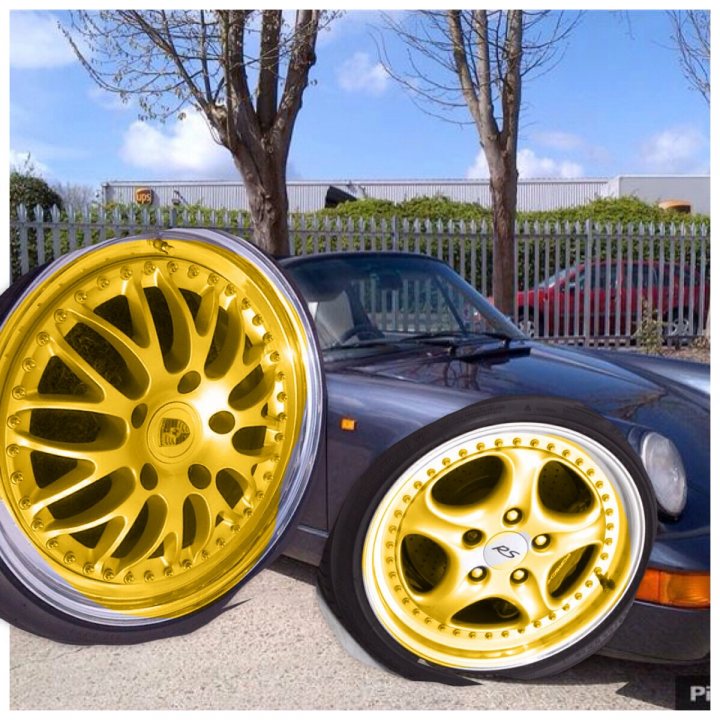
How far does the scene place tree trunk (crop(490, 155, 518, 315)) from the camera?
178 centimetres

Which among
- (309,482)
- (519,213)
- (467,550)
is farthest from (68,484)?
(519,213)

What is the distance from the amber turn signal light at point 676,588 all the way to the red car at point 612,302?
715 mm

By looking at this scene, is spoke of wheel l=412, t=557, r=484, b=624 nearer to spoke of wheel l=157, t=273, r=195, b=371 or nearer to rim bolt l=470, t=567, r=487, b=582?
rim bolt l=470, t=567, r=487, b=582

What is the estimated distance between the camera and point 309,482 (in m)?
1.19

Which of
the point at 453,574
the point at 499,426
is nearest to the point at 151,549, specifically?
the point at 453,574

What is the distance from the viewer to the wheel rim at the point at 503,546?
3.79 feet

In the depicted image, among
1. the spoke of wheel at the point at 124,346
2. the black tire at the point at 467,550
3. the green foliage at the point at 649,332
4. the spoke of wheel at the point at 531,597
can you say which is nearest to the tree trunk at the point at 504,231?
the green foliage at the point at 649,332

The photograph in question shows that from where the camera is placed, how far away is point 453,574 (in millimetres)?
1212

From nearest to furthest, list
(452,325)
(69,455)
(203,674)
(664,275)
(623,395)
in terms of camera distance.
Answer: (69,455), (203,674), (623,395), (452,325), (664,275)

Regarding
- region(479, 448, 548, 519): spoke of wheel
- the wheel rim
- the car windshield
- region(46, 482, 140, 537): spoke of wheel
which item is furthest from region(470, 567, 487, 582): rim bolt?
region(46, 482, 140, 537): spoke of wheel

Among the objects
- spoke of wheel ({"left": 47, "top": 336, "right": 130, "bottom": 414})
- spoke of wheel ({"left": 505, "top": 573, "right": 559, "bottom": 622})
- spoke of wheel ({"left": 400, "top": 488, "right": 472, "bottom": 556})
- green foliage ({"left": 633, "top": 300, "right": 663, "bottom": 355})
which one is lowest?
spoke of wheel ({"left": 505, "top": 573, "right": 559, "bottom": 622})

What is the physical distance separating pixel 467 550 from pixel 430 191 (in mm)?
929

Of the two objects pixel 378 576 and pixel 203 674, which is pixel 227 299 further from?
pixel 203 674

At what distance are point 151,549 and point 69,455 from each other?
0.23 meters
